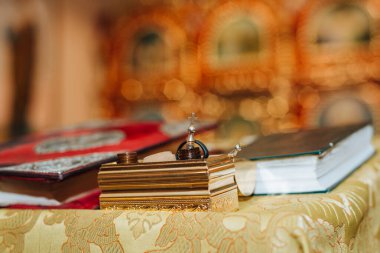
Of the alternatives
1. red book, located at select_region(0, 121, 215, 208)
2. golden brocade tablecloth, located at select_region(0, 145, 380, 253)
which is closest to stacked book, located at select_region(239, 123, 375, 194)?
golden brocade tablecloth, located at select_region(0, 145, 380, 253)

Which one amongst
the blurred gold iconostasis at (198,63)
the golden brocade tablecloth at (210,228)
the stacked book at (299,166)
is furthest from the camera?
the blurred gold iconostasis at (198,63)

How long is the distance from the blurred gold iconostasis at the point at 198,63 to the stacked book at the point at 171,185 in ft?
8.41

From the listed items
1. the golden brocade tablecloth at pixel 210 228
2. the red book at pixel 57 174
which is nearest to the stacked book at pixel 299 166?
the golden brocade tablecloth at pixel 210 228

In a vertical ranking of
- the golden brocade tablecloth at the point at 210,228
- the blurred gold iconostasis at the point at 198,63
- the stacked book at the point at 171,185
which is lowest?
the golden brocade tablecloth at the point at 210,228

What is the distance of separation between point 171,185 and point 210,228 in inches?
3.2

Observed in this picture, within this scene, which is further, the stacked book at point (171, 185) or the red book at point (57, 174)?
the red book at point (57, 174)

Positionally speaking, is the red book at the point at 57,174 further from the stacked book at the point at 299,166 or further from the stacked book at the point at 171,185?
the stacked book at the point at 299,166

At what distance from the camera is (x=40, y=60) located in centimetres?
339

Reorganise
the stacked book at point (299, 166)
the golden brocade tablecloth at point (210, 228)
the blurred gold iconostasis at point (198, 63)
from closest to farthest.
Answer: the golden brocade tablecloth at point (210, 228) → the stacked book at point (299, 166) → the blurred gold iconostasis at point (198, 63)

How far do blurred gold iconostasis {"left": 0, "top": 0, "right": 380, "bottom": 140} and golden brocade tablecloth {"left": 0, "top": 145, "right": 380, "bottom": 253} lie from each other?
2.47 metres

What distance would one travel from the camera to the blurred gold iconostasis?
3107mm

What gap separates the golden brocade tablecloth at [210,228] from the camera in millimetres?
540

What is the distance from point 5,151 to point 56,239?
509mm

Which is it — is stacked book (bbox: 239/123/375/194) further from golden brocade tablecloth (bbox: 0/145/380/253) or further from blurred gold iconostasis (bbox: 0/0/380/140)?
blurred gold iconostasis (bbox: 0/0/380/140)
